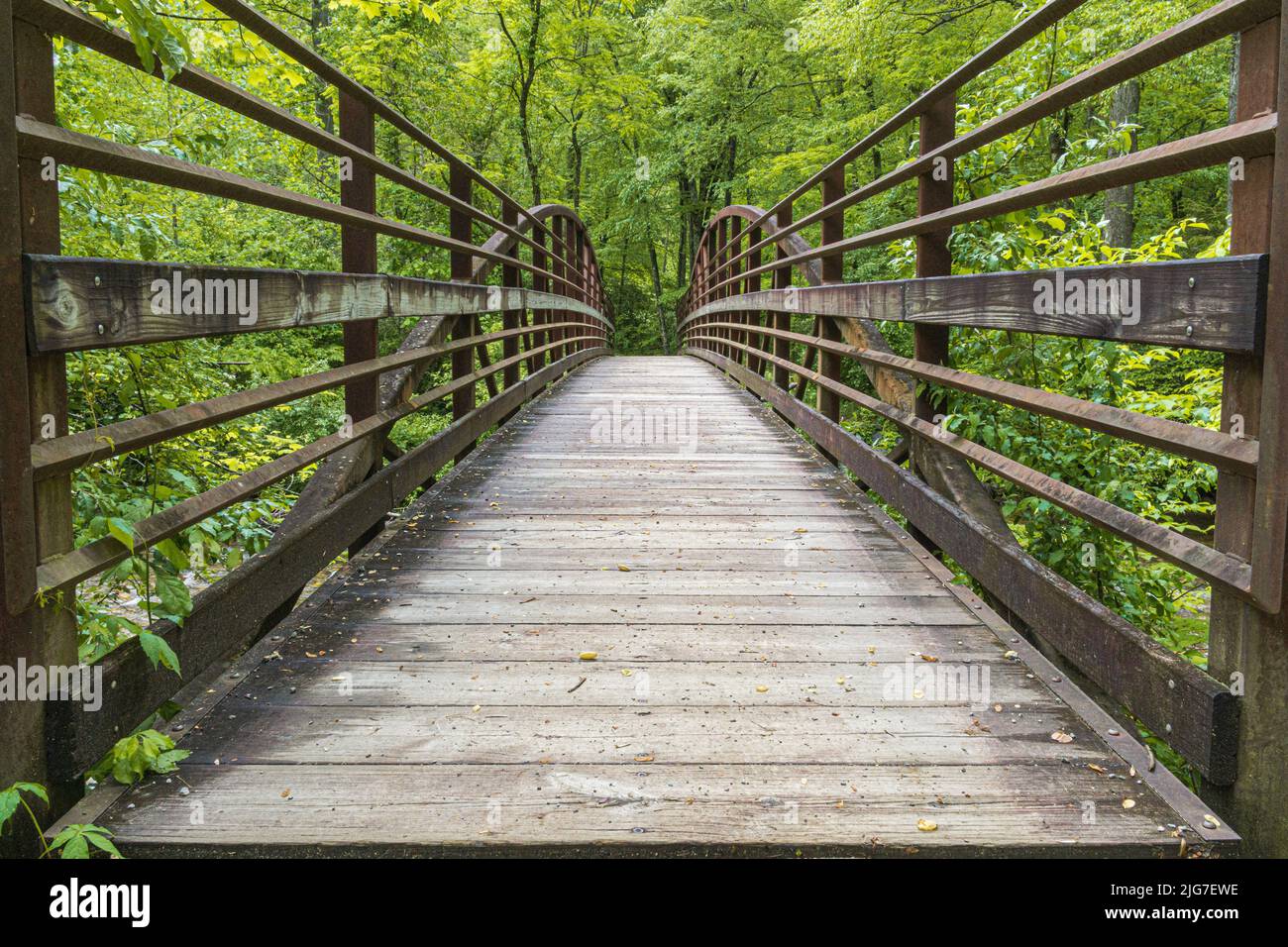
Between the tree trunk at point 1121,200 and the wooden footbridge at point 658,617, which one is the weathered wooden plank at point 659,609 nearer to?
the wooden footbridge at point 658,617

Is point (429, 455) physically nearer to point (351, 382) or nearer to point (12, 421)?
point (351, 382)

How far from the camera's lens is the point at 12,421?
1614mm

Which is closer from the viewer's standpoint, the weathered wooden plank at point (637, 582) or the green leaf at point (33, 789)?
the green leaf at point (33, 789)

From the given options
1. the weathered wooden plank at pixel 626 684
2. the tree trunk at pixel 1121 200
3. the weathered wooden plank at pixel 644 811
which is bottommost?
the weathered wooden plank at pixel 644 811

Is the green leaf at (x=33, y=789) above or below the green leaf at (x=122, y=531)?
below

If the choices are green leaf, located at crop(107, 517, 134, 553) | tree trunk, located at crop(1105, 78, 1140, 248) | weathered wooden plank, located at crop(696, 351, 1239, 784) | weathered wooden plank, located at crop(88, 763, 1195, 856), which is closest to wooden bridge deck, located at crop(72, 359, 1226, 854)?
weathered wooden plank, located at crop(88, 763, 1195, 856)

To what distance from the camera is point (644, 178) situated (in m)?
22.3

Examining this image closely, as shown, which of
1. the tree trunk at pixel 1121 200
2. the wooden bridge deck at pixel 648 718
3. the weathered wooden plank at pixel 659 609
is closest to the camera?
the wooden bridge deck at pixel 648 718

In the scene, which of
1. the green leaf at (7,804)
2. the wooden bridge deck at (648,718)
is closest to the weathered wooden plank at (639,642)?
the wooden bridge deck at (648,718)

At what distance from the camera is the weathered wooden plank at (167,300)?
5.50ft

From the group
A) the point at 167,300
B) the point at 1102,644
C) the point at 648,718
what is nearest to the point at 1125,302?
the point at 1102,644

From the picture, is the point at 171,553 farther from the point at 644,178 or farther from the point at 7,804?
the point at 644,178
